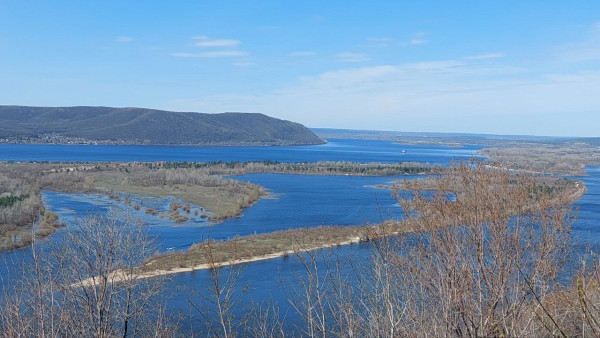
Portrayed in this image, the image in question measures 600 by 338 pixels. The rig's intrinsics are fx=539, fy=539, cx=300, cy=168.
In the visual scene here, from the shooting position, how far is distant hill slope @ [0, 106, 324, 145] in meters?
80.6

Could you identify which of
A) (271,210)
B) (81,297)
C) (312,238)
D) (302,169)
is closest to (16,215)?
(271,210)

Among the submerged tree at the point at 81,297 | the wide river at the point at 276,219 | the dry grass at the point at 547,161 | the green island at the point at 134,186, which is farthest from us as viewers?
the dry grass at the point at 547,161

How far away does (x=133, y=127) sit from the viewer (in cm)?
8556

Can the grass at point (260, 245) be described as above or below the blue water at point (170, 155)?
below

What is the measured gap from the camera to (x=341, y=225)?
60.1 ft

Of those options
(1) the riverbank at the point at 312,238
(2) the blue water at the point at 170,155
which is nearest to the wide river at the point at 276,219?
(1) the riverbank at the point at 312,238

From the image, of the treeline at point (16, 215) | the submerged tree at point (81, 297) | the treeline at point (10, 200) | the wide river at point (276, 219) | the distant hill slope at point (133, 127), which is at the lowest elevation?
the wide river at point (276, 219)

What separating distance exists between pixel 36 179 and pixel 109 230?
87.8 feet

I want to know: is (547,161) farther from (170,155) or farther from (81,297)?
(81,297)

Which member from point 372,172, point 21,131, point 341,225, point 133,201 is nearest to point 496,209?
point 341,225

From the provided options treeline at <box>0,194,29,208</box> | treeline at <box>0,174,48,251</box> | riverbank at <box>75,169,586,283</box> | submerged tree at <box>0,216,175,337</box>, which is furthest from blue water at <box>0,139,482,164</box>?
submerged tree at <box>0,216,175,337</box>

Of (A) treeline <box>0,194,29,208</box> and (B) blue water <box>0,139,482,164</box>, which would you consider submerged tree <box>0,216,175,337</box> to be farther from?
(B) blue water <box>0,139,482,164</box>

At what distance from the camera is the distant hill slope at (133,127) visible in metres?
80.6

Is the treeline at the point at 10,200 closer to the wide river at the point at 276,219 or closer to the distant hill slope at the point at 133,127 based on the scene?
the wide river at the point at 276,219
